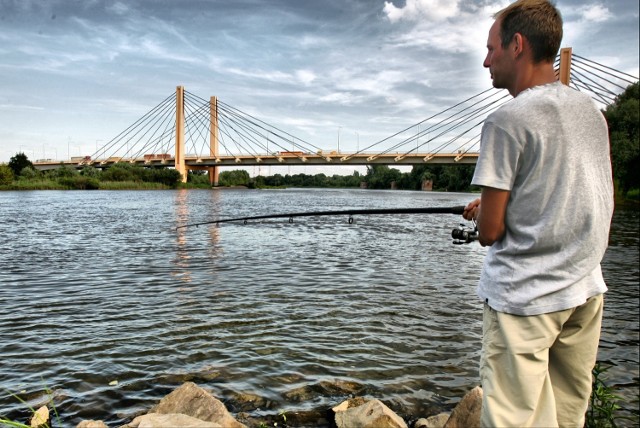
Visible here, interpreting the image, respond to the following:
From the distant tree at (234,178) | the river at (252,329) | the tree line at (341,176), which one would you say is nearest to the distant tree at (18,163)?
the tree line at (341,176)

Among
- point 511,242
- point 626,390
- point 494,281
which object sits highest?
point 511,242

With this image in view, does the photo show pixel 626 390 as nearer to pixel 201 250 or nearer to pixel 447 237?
pixel 201 250

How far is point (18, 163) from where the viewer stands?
79.9 metres

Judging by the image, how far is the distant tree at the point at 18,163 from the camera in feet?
260

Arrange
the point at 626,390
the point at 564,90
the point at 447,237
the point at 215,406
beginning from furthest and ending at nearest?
the point at 447,237, the point at 626,390, the point at 215,406, the point at 564,90

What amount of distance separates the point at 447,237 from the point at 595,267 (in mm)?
19134

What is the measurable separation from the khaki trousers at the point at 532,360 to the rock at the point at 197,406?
237 cm

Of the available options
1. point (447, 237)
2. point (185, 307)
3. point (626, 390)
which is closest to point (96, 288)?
point (185, 307)

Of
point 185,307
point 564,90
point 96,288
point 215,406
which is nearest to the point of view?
point 564,90

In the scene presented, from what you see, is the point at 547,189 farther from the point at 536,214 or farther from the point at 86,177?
the point at 86,177

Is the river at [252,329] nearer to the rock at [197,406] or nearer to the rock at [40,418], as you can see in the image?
the rock at [40,418]

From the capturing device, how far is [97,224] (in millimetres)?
23172

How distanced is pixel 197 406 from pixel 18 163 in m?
89.1

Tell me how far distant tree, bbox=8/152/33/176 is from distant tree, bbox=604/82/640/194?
78.7 metres
